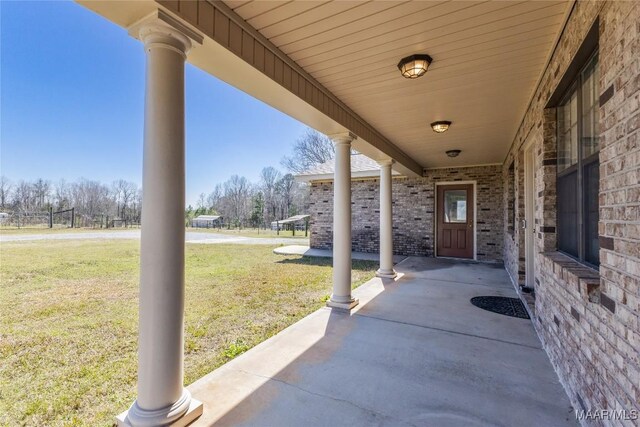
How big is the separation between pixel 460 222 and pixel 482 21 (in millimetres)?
7148

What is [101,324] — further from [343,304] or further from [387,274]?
[387,274]

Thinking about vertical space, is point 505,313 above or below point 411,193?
below

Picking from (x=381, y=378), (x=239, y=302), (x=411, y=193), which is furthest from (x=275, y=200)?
(x=381, y=378)

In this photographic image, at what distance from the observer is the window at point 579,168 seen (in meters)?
1.94

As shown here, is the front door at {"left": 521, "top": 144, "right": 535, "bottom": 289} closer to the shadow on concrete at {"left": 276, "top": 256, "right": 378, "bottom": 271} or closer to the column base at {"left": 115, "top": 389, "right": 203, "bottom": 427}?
the shadow on concrete at {"left": 276, "top": 256, "right": 378, "bottom": 271}

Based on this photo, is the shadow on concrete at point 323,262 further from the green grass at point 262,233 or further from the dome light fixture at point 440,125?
the green grass at point 262,233

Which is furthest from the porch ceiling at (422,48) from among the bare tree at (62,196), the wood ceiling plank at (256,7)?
the bare tree at (62,196)

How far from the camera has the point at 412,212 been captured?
899 cm

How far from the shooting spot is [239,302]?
4.63 m

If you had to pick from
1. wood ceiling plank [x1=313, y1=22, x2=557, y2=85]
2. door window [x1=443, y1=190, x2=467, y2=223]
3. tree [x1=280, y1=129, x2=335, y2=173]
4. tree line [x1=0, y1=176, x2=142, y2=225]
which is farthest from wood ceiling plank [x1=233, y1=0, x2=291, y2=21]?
tree line [x1=0, y1=176, x2=142, y2=225]

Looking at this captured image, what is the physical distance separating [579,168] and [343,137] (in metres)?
2.54

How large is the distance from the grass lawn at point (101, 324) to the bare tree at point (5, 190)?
110ft

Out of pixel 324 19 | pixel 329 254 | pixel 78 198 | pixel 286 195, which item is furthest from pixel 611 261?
pixel 78 198

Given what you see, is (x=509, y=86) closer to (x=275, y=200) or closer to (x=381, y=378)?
(x=381, y=378)
